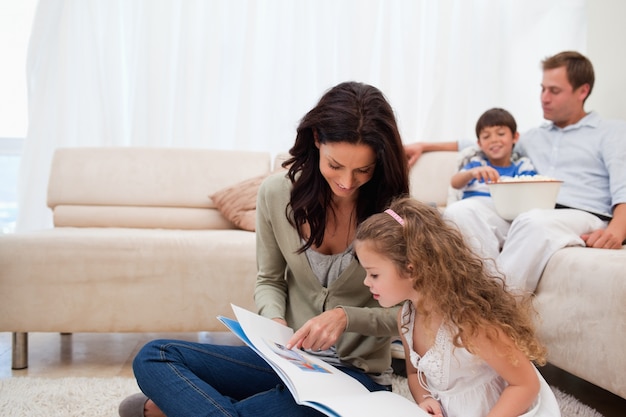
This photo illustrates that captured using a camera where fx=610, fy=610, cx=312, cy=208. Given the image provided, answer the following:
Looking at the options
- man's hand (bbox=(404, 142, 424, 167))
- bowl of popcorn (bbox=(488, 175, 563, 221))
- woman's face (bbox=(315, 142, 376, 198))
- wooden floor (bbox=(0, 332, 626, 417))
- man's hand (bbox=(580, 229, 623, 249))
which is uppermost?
woman's face (bbox=(315, 142, 376, 198))

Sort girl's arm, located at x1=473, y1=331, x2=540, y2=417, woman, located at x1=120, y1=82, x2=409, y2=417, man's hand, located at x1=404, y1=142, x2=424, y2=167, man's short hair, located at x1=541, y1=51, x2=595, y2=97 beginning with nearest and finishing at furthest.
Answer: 1. girl's arm, located at x1=473, y1=331, x2=540, y2=417
2. woman, located at x1=120, y1=82, x2=409, y2=417
3. man's short hair, located at x1=541, y1=51, x2=595, y2=97
4. man's hand, located at x1=404, y1=142, x2=424, y2=167

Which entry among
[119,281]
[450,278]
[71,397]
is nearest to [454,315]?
[450,278]

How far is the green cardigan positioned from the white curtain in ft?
6.23

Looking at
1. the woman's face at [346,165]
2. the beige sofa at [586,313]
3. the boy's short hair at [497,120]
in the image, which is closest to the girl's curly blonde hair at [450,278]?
the woman's face at [346,165]

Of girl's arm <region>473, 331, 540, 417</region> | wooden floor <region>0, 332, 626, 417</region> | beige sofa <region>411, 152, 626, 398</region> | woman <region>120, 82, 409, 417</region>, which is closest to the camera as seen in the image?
girl's arm <region>473, 331, 540, 417</region>

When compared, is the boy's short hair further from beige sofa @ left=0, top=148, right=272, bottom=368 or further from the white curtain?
beige sofa @ left=0, top=148, right=272, bottom=368

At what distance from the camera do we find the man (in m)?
1.79

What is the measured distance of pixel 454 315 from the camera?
1.03 m

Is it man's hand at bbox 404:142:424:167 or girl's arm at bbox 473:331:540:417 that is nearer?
girl's arm at bbox 473:331:540:417

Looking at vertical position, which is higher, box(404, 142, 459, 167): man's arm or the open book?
box(404, 142, 459, 167): man's arm

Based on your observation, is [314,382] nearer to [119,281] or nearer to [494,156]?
[119,281]

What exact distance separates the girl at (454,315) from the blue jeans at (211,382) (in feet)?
0.65

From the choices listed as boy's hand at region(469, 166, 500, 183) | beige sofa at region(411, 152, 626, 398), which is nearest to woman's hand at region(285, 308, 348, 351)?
beige sofa at region(411, 152, 626, 398)

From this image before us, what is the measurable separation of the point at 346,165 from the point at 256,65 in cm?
224
